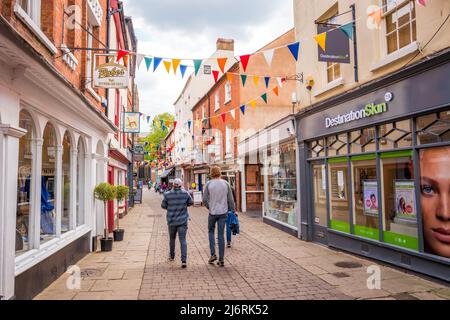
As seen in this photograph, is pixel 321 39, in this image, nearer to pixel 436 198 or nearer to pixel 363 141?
pixel 363 141

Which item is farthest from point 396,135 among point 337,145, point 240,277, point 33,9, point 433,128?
point 33,9

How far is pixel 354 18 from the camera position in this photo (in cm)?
744

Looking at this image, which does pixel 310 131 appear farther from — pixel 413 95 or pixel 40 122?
pixel 40 122

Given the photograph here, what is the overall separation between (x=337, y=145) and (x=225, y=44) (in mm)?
18206

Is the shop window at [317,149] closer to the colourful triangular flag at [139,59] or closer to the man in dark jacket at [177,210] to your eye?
the man in dark jacket at [177,210]

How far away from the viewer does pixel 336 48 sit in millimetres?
7422

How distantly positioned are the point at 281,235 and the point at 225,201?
14.5 ft

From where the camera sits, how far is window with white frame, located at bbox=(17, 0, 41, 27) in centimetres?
543

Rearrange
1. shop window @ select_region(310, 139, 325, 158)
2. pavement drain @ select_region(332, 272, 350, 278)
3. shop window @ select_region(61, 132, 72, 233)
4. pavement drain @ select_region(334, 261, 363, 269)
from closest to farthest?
pavement drain @ select_region(332, 272, 350, 278), pavement drain @ select_region(334, 261, 363, 269), shop window @ select_region(61, 132, 72, 233), shop window @ select_region(310, 139, 325, 158)

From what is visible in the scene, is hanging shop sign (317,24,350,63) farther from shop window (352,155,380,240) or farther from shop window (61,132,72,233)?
shop window (61,132,72,233)

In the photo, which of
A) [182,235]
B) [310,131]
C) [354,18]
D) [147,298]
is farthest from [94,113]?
[354,18]

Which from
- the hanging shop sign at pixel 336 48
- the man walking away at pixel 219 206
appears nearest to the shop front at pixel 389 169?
the hanging shop sign at pixel 336 48

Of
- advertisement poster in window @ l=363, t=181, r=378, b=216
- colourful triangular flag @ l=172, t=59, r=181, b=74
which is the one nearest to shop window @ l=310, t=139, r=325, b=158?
advertisement poster in window @ l=363, t=181, r=378, b=216

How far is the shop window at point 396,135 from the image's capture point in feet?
20.1
